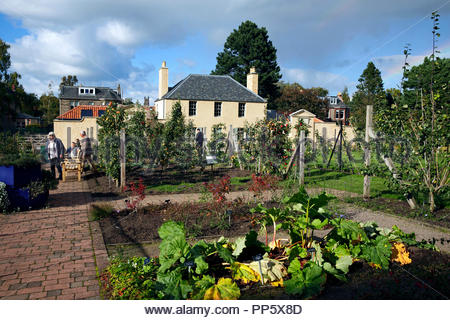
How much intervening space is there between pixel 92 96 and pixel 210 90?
2966 cm

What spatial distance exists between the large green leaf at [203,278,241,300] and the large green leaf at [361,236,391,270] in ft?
5.98

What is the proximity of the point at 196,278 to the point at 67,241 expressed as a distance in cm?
304

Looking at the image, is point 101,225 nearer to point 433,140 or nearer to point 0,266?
point 0,266

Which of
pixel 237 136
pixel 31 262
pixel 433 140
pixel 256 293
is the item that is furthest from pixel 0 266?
pixel 237 136

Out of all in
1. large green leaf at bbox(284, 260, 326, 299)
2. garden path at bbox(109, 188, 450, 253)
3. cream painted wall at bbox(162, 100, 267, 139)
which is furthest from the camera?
cream painted wall at bbox(162, 100, 267, 139)

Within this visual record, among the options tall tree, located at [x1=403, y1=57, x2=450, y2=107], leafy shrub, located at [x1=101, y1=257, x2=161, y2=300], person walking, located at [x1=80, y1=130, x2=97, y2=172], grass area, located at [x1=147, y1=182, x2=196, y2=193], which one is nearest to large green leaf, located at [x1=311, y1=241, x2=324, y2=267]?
leafy shrub, located at [x1=101, y1=257, x2=161, y2=300]

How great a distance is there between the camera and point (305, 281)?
381cm

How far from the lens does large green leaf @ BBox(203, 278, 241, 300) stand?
12.0 feet

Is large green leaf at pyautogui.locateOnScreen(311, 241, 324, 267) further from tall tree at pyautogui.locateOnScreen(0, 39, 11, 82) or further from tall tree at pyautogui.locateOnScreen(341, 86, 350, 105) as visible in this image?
tall tree at pyautogui.locateOnScreen(341, 86, 350, 105)

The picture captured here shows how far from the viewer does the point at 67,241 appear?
19.5ft

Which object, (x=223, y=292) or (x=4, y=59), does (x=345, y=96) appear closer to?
(x=4, y=59)

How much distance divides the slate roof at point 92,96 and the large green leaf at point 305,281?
52930 mm

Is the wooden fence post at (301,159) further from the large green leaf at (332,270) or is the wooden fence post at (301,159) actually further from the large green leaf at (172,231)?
the large green leaf at (172,231)

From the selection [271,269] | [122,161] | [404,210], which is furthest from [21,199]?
[404,210]
